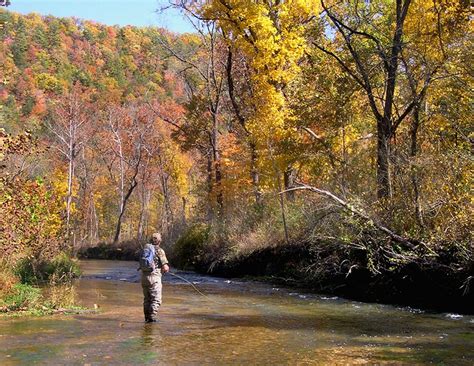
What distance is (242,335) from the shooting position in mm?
10656

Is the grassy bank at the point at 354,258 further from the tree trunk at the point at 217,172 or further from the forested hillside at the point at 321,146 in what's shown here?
the tree trunk at the point at 217,172

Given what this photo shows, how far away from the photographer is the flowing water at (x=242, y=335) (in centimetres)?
861

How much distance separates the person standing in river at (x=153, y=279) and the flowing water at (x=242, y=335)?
0.32 metres

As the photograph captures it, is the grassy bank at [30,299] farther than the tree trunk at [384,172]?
No

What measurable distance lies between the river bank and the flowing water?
0.79 meters

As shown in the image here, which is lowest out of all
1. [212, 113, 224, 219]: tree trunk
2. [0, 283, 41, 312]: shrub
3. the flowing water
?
the flowing water

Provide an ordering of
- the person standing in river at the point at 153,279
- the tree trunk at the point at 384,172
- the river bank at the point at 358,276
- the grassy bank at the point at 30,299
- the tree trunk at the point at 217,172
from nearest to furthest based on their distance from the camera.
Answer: the person standing in river at the point at 153,279
the grassy bank at the point at 30,299
the river bank at the point at 358,276
the tree trunk at the point at 384,172
the tree trunk at the point at 217,172

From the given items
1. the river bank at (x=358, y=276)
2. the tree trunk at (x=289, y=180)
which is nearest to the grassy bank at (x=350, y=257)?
the river bank at (x=358, y=276)

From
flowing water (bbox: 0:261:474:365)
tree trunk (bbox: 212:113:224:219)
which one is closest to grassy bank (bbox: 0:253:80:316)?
flowing water (bbox: 0:261:474:365)

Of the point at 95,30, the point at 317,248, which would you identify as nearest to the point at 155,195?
the point at 95,30

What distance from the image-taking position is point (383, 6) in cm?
2253

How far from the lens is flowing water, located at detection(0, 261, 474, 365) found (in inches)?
339

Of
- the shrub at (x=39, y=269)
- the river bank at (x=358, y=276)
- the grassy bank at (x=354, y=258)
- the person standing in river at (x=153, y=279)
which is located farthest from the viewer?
the shrub at (x=39, y=269)

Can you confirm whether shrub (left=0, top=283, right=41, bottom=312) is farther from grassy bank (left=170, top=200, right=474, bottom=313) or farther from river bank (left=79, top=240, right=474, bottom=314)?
river bank (left=79, top=240, right=474, bottom=314)
